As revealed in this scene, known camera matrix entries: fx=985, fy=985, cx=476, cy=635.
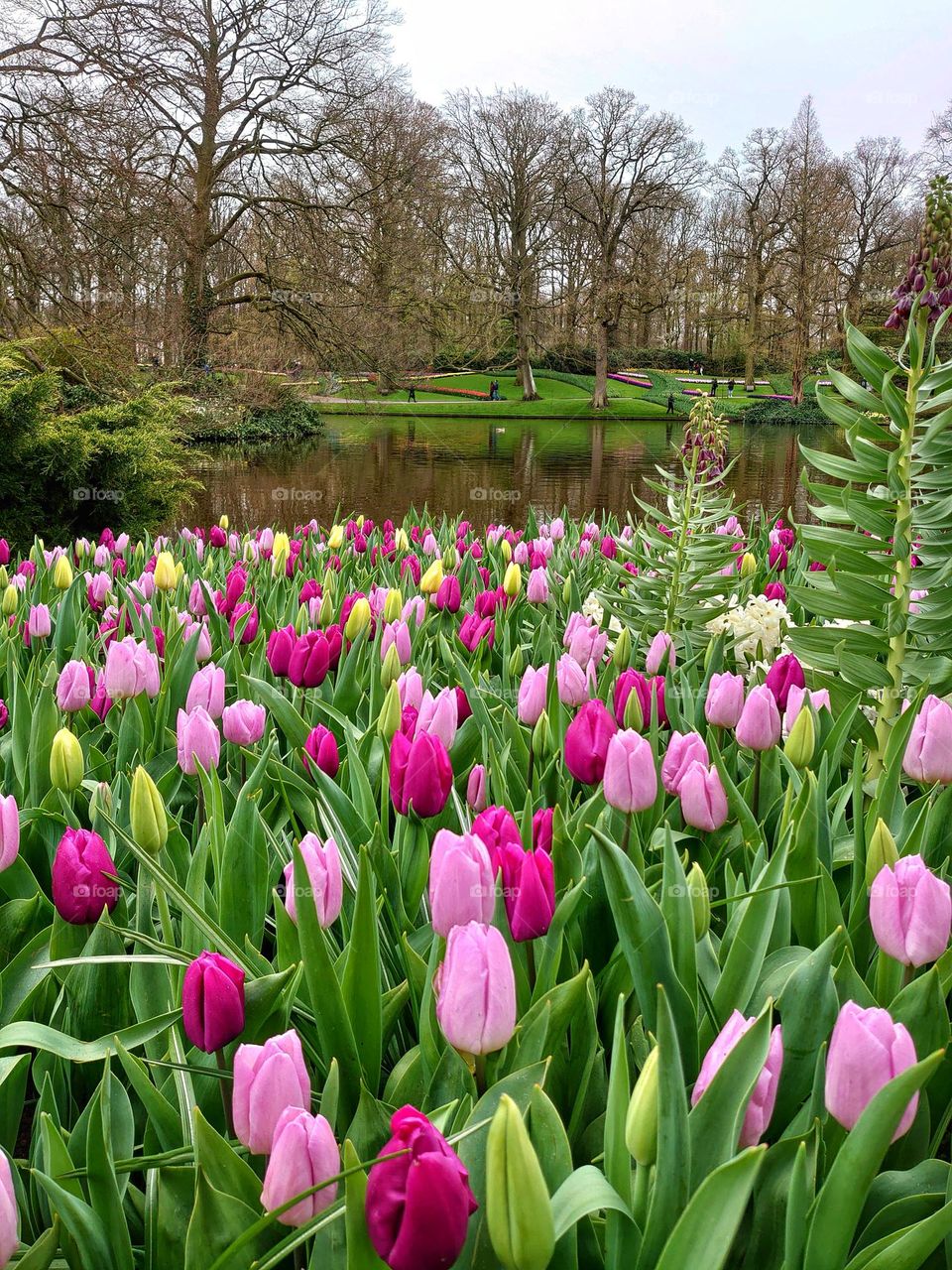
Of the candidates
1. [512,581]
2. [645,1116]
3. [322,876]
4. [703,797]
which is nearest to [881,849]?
[703,797]

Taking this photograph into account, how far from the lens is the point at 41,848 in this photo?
143cm

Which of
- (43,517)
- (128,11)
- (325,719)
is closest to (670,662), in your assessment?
(325,719)

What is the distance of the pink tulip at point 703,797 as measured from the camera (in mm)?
1296

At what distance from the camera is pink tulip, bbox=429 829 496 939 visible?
0.91m

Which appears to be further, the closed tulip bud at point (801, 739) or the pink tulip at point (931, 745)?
the closed tulip bud at point (801, 739)

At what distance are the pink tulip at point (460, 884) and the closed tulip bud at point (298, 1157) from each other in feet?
0.80

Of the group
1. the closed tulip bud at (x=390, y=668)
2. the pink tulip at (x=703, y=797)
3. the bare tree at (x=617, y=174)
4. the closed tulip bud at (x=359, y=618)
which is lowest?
the pink tulip at (x=703, y=797)

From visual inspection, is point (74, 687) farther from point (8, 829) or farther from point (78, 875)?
point (78, 875)

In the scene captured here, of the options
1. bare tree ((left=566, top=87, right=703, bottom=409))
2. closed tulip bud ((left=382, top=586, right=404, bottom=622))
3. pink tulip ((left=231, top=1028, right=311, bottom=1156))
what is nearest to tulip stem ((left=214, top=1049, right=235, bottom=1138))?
pink tulip ((left=231, top=1028, right=311, bottom=1156))

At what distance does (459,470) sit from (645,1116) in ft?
54.8

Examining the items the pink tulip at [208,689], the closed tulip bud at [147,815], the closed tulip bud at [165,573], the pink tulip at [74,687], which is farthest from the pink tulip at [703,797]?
the closed tulip bud at [165,573]

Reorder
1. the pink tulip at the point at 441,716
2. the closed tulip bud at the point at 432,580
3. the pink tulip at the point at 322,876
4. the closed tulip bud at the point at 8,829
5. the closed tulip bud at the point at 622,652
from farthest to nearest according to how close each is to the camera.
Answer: the closed tulip bud at the point at 432,580 → the closed tulip bud at the point at 622,652 → the pink tulip at the point at 441,716 → the closed tulip bud at the point at 8,829 → the pink tulip at the point at 322,876

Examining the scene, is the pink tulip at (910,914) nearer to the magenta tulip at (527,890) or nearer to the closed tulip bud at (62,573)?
the magenta tulip at (527,890)

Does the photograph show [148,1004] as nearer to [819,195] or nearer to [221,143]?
[221,143]
